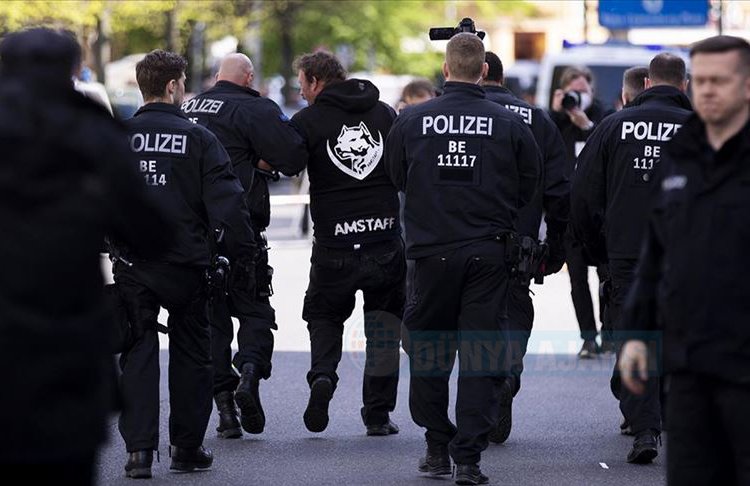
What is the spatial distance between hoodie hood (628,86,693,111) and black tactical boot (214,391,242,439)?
9.02ft

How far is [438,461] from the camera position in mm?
8141

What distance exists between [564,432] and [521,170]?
198 cm

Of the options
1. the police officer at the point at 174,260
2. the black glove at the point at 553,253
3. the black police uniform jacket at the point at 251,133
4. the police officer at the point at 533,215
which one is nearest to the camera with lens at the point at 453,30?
the police officer at the point at 533,215

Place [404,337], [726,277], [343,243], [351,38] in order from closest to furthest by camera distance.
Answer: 1. [726,277]
2. [404,337]
3. [343,243]
4. [351,38]

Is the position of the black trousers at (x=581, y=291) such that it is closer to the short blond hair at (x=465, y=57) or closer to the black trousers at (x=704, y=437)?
the short blond hair at (x=465, y=57)

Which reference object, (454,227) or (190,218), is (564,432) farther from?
(190,218)

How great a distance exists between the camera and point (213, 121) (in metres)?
9.24

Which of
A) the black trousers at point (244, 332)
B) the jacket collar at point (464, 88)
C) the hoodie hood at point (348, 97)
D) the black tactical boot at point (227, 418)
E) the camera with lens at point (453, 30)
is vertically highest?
the camera with lens at point (453, 30)

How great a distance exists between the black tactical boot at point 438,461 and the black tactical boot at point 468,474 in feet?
0.77

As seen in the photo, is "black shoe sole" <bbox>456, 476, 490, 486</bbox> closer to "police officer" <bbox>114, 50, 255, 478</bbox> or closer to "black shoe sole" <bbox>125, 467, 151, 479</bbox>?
"police officer" <bbox>114, 50, 255, 478</bbox>

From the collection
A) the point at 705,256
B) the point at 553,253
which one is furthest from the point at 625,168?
the point at 705,256

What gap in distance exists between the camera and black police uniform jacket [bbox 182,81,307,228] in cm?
904

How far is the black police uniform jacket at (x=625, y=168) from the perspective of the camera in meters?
8.55

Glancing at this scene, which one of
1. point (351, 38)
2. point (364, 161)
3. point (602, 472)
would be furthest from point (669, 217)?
point (351, 38)
